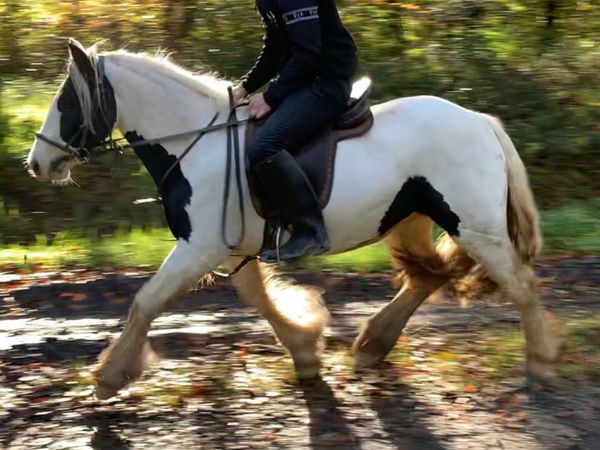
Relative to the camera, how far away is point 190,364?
20.8ft

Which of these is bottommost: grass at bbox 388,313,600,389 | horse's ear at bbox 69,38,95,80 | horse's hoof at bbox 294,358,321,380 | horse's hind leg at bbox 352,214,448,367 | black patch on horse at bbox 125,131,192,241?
grass at bbox 388,313,600,389

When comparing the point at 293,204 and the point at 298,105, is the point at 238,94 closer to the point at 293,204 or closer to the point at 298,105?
the point at 298,105

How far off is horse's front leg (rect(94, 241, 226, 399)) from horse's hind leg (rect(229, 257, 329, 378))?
57cm

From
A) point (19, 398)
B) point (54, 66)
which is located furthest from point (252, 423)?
point (54, 66)

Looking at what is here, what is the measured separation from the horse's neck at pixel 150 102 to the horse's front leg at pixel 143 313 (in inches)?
27.4

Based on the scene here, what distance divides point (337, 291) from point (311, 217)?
2969 millimetres

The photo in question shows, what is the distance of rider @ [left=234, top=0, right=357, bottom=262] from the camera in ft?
17.9

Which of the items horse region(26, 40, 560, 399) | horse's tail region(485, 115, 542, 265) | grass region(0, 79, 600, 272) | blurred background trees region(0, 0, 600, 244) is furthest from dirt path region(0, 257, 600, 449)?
blurred background trees region(0, 0, 600, 244)

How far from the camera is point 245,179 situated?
18.4ft

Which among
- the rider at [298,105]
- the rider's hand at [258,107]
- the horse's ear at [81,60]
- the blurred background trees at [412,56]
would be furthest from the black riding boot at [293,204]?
the blurred background trees at [412,56]

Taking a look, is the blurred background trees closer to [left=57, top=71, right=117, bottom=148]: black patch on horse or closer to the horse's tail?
[left=57, top=71, right=117, bottom=148]: black patch on horse

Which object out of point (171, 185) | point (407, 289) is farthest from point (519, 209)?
point (171, 185)

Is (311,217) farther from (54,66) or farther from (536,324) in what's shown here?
(54,66)

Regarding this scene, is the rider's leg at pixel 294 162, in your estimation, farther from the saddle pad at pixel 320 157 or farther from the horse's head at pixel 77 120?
the horse's head at pixel 77 120
